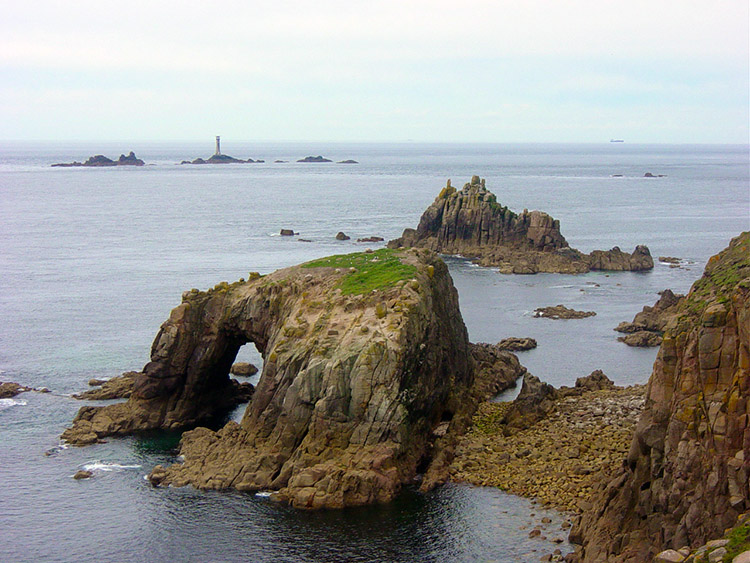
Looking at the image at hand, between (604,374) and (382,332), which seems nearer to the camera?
(382,332)

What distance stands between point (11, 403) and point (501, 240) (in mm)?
97404

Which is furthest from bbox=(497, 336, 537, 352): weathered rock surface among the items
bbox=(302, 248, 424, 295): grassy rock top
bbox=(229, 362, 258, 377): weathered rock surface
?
bbox=(229, 362, 258, 377): weathered rock surface

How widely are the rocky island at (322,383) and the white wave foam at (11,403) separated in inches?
310

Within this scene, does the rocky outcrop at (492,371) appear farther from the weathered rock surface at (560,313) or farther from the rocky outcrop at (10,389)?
the rocky outcrop at (10,389)

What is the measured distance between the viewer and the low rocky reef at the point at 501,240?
144 m

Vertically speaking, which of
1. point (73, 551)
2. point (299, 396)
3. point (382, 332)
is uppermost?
point (382, 332)

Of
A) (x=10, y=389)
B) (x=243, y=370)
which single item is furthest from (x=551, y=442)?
(x=10, y=389)

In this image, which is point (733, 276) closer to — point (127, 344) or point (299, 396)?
point (299, 396)

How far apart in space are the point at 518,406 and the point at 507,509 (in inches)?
589

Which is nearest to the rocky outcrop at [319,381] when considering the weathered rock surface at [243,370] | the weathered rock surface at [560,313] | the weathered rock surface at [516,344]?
the weathered rock surface at [243,370]

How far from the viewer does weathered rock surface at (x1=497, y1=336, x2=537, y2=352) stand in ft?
308

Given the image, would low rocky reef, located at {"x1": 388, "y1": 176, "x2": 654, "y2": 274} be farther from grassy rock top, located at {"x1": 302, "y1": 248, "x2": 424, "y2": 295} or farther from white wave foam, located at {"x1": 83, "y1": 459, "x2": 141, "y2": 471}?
white wave foam, located at {"x1": 83, "y1": 459, "x2": 141, "y2": 471}

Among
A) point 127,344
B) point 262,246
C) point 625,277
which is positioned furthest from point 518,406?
point 262,246

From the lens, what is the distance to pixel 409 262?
76.1 meters
